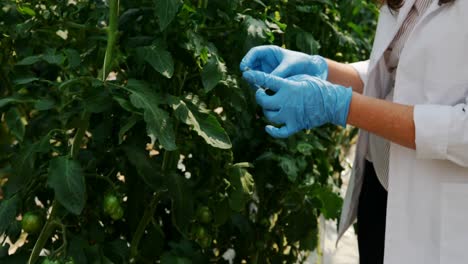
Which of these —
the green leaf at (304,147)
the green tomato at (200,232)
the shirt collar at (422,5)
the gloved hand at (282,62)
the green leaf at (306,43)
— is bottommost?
the green tomato at (200,232)

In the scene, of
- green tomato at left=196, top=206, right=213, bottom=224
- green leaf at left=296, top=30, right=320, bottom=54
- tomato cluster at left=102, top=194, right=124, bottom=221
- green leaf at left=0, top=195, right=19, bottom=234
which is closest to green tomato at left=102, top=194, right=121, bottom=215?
tomato cluster at left=102, top=194, right=124, bottom=221

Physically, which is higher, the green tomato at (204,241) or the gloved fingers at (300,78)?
the gloved fingers at (300,78)

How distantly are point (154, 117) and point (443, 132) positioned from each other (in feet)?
2.11

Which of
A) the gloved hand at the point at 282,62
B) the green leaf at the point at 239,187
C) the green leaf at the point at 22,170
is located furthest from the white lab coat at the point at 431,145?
the green leaf at the point at 22,170

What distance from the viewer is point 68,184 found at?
1.60 meters

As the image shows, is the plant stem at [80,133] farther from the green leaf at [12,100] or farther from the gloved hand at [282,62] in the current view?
the gloved hand at [282,62]

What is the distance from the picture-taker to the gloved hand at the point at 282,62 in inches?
71.4

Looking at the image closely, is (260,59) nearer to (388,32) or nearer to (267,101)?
(267,101)

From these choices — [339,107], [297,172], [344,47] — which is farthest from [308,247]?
[339,107]

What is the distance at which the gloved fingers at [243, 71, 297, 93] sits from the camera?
167 cm

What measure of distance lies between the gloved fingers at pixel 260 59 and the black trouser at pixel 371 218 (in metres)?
0.44

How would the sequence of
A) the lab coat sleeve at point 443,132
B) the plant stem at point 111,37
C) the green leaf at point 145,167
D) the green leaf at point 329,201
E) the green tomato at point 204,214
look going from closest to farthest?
the lab coat sleeve at point 443,132, the plant stem at point 111,37, the green leaf at point 145,167, the green tomato at point 204,214, the green leaf at point 329,201

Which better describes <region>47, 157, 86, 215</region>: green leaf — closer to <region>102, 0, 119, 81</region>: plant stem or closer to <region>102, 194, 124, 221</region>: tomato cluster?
<region>102, 194, 124, 221</region>: tomato cluster

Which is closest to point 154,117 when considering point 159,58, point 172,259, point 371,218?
point 159,58
